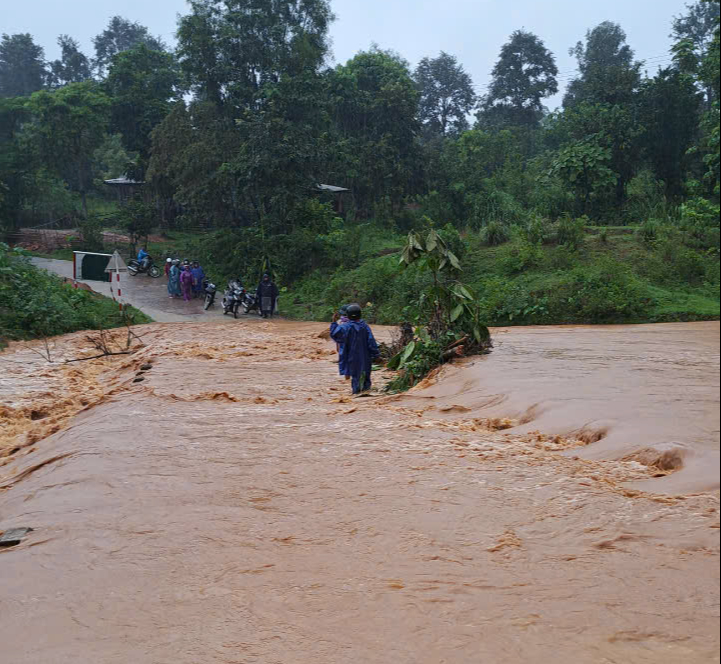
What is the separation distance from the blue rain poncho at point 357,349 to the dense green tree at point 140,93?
28.6 m

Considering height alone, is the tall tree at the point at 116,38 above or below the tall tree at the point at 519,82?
above

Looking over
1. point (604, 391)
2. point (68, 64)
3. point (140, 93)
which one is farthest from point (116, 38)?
point (604, 391)

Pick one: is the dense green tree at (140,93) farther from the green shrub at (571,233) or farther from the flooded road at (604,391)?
the flooded road at (604,391)

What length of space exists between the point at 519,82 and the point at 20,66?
1743 inches

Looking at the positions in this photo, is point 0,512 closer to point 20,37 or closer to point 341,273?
point 341,273

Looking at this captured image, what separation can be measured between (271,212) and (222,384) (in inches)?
660

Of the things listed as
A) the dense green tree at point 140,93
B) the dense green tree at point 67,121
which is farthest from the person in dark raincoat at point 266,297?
the dense green tree at point 67,121

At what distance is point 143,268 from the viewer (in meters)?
30.6

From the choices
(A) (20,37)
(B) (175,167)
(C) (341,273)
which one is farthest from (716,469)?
(A) (20,37)

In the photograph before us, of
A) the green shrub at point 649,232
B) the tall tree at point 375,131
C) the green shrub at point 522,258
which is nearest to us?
the green shrub at point 649,232

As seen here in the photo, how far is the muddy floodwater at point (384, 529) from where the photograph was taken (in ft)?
12.0

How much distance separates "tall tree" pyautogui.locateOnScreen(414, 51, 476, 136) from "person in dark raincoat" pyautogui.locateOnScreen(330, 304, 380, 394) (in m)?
26.6

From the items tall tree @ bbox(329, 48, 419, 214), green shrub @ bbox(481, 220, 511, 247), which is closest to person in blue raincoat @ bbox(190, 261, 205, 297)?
tall tree @ bbox(329, 48, 419, 214)

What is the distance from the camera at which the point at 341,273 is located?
85.6 feet
